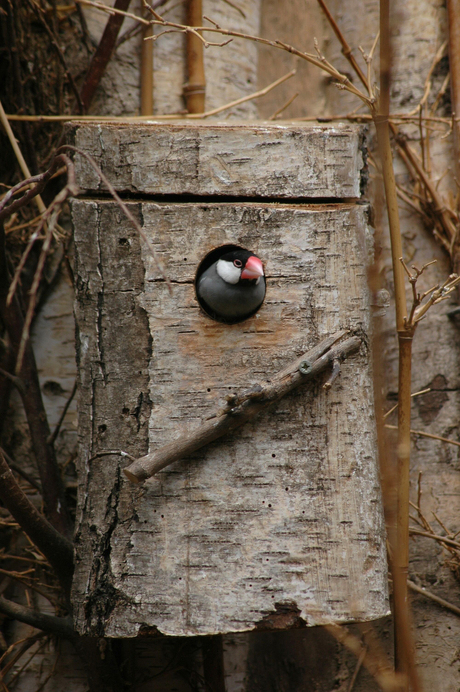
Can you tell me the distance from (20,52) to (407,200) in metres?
1.53

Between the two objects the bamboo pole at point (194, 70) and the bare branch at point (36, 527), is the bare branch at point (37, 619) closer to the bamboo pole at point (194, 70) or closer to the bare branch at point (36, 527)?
the bare branch at point (36, 527)

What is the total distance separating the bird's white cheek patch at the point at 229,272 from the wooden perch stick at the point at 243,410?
0.83 feet

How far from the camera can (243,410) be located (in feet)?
4.30

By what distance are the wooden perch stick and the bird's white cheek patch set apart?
0.25 meters

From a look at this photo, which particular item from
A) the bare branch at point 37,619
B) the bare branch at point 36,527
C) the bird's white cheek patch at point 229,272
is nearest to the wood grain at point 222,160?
the bird's white cheek patch at point 229,272

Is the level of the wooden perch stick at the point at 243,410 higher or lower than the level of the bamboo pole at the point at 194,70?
lower

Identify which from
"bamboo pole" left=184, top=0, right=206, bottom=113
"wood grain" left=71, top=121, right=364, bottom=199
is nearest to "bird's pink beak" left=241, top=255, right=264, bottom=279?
"wood grain" left=71, top=121, right=364, bottom=199

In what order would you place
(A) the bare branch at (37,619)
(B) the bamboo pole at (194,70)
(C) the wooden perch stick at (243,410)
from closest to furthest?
(C) the wooden perch stick at (243,410) → (A) the bare branch at (37,619) → (B) the bamboo pole at (194,70)

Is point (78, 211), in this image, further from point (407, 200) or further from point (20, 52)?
point (407, 200)

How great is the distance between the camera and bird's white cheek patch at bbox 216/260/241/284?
55.0 inches

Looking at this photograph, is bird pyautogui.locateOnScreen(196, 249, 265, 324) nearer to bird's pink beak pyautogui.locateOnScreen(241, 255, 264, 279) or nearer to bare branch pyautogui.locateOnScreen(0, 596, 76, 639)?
bird's pink beak pyautogui.locateOnScreen(241, 255, 264, 279)

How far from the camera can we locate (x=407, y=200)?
2146mm

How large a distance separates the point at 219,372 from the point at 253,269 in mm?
269

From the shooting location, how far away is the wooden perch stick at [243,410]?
1.29 meters
